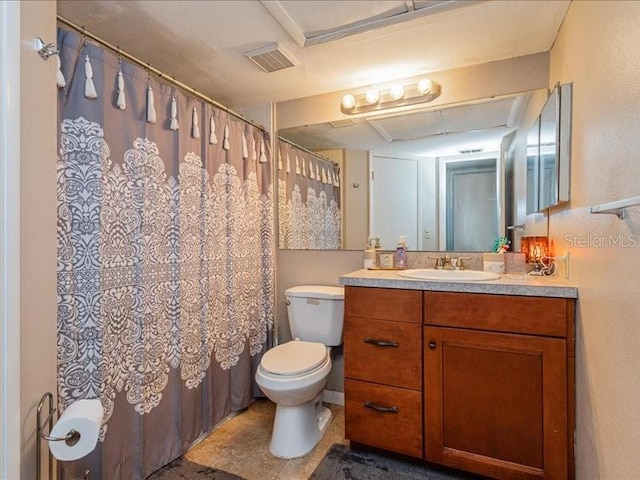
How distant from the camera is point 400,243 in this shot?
2053mm

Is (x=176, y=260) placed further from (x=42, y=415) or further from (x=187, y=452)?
(x=187, y=452)

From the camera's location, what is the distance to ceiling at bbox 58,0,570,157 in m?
1.38

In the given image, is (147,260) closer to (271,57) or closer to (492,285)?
(271,57)

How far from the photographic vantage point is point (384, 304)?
5.18 ft

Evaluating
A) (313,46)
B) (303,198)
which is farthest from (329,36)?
(303,198)

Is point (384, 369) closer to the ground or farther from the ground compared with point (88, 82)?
closer to the ground

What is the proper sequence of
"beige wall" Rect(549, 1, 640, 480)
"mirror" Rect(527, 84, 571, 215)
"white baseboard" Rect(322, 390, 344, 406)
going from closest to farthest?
"beige wall" Rect(549, 1, 640, 480)
"mirror" Rect(527, 84, 571, 215)
"white baseboard" Rect(322, 390, 344, 406)

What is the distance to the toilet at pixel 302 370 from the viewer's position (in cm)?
161

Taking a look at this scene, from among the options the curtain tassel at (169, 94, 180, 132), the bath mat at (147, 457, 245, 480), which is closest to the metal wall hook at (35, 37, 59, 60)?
the curtain tassel at (169, 94, 180, 132)

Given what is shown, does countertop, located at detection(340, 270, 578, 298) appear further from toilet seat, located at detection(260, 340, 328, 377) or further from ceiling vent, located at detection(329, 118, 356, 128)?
ceiling vent, located at detection(329, 118, 356, 128)

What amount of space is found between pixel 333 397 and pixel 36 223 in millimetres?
1926

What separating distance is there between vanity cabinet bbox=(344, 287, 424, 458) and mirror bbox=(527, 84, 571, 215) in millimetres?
723

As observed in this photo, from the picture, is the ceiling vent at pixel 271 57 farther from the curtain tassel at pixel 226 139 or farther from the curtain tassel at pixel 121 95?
the curtain tassel at pixel 121 95

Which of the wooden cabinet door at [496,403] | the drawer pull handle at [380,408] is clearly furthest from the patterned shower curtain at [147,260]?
the wooden cabinet door at [496,403]
